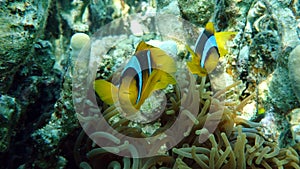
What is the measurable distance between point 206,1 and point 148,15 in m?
0.88

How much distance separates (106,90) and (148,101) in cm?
44

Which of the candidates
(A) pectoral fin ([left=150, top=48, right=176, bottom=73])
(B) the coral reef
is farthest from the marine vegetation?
(B) the coral reef

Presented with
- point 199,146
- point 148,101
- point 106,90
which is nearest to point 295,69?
point 199,146

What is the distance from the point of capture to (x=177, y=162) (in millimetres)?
1451

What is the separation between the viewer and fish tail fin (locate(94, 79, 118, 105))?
4.38ft

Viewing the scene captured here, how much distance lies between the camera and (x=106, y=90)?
1.37 metres

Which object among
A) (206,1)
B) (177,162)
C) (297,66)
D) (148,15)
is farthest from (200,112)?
(148,15)

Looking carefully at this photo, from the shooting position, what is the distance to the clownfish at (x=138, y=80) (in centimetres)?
130

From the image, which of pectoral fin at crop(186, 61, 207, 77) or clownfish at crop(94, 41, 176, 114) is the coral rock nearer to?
pectoral fin at crop(186, 61, 207, 77)

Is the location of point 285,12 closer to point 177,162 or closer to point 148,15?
point 177,162

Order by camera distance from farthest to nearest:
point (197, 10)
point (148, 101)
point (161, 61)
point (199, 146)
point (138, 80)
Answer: point (197, 10), point (148, 101), point (199, 146), point (161, 61), point (138, 80)

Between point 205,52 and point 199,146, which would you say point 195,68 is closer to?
point 205,52

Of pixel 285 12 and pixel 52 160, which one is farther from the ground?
pixel 285 12

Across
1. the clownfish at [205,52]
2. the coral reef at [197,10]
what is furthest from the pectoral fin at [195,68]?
the coral reef at [197,10]
